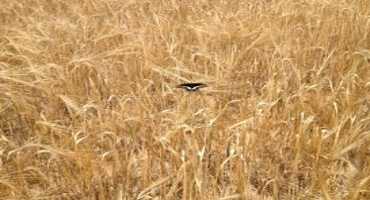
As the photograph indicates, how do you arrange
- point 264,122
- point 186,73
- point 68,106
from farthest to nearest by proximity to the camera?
point 186,73
point 68,106
point 264,122

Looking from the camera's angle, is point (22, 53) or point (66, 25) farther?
point (66, 25)

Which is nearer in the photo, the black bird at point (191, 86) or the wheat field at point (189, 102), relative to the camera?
the wheat field at point (189, 102)

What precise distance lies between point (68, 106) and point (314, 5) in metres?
1.42

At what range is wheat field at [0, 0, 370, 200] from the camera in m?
1.32

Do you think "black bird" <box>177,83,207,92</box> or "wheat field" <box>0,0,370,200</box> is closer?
"wheat field" <box>0,0,370,200</box>

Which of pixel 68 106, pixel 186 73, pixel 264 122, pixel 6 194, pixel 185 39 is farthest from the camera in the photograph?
pixel 185 39

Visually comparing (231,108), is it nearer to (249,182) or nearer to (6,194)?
(249,182)

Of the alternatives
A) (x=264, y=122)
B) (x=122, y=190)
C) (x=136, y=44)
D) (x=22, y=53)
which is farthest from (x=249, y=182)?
(x=22, y=53)

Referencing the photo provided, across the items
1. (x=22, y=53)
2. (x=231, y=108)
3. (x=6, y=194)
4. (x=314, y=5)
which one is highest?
(x=314, y=5)

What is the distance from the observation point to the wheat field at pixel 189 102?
4.33 feet

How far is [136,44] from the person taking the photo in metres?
2.02

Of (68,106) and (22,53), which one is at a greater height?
(22,53)

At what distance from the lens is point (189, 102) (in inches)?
64.9

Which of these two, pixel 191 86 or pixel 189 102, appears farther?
pixel 191 86
